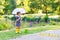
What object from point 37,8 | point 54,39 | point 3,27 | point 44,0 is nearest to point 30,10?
point 37,8

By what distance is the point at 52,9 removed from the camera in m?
38.0

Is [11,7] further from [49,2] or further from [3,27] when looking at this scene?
[3,27]

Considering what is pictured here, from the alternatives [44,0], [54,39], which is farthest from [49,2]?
[54,39]

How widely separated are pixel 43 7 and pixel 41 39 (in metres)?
25.1

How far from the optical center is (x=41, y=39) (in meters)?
13.4

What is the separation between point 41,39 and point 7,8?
2415cm

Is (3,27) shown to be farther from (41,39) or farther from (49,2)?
(49,2)

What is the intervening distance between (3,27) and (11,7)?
16982 mm

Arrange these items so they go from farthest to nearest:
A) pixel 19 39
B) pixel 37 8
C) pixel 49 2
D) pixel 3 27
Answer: pixel 37 8 < pixel 49 2 < pixel 3 27 < pixel 19 39

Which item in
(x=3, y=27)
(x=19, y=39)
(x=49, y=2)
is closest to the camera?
(x=19, y=39)

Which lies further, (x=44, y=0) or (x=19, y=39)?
(x=44, y=0)

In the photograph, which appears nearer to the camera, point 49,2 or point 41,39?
point 41,39

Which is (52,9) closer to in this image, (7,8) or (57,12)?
(57,12)

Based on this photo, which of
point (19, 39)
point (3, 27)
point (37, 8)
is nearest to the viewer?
point (19, 39)
